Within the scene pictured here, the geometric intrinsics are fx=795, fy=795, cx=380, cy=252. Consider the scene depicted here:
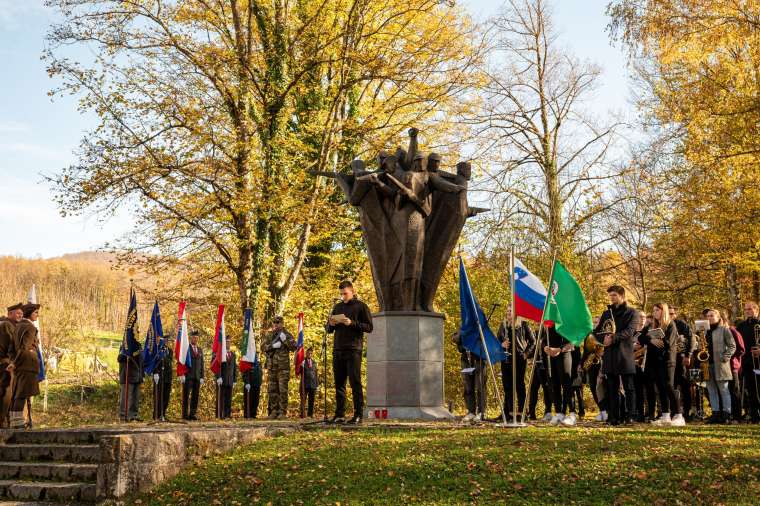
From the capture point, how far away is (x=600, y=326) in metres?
11.9

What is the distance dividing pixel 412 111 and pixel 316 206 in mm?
5660

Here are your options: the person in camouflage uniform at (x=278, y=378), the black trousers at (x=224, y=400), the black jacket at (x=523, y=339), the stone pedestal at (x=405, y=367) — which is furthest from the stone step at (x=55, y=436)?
the person in camouflage uniform at (x=278, y=378)

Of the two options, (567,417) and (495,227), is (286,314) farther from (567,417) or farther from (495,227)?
(567,417)

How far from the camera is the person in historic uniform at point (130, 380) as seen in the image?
16.5 m

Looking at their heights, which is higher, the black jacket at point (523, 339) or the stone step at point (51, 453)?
the black jacket at point (523, 339)

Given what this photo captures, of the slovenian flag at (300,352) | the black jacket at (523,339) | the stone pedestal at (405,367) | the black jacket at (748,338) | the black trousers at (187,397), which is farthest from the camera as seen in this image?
the slovenian flag at (300,352)

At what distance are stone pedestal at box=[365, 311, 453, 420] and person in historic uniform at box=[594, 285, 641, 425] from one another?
2539mm

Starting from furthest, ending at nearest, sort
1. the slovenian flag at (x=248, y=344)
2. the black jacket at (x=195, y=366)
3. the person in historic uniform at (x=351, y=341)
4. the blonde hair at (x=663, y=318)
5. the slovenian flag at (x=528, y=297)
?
the slovenian flag at (x=248, y=344) → the black jacket at (x=195, y=366) → the blonde hair at (x=663, y=318) → the slovenian flag at (x=528, y=297) → the person in historic uniform at (x=351, y=341)

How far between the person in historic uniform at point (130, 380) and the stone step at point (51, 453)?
5.59 meters

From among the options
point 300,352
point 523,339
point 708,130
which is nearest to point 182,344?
point 300,352

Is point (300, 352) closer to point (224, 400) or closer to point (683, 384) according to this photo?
point (224, 400)

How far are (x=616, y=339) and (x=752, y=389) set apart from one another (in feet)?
11.6

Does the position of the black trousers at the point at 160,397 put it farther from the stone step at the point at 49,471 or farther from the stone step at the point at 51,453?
the stone step at the point at 49,471

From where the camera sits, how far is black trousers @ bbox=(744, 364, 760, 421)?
43.3ft
